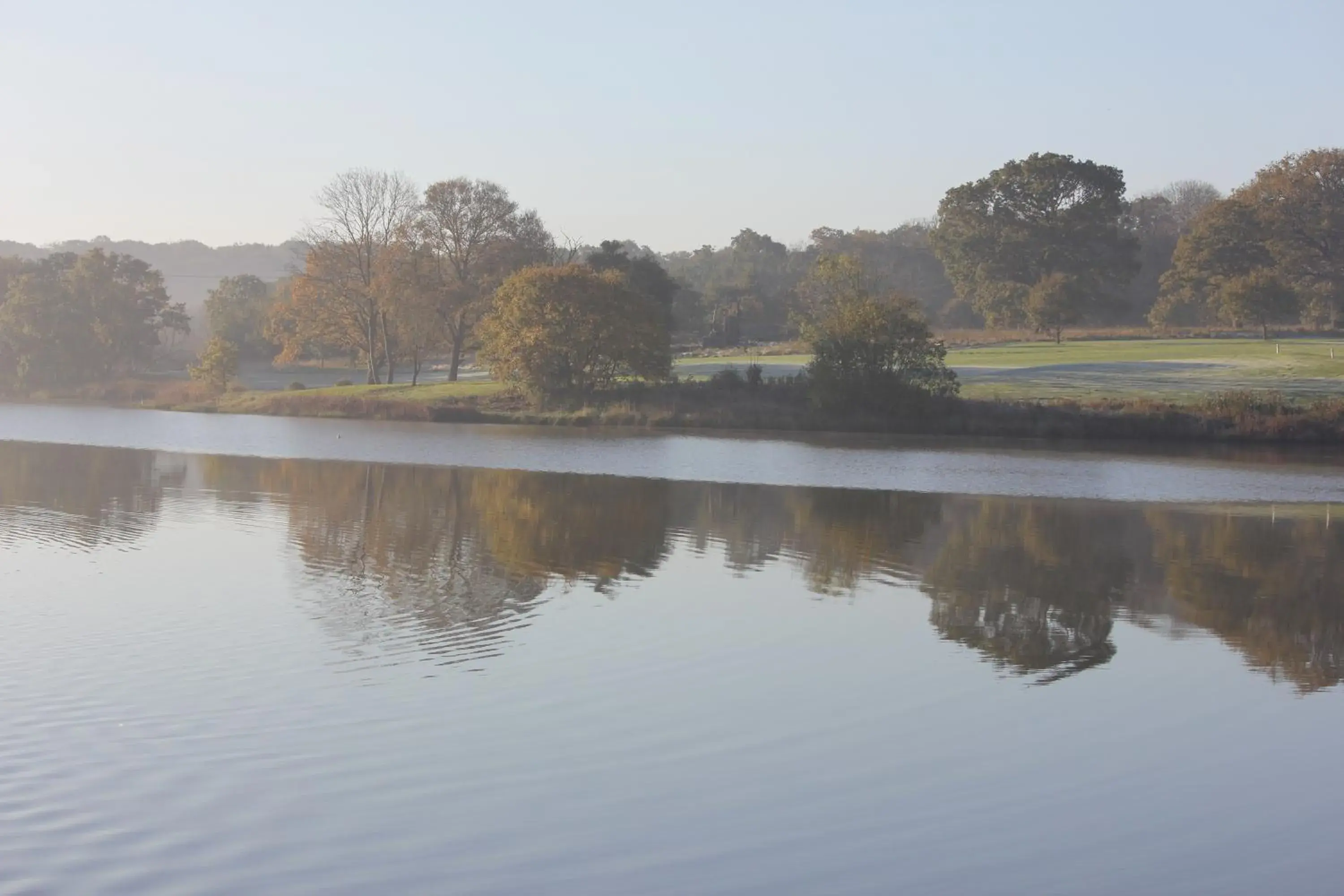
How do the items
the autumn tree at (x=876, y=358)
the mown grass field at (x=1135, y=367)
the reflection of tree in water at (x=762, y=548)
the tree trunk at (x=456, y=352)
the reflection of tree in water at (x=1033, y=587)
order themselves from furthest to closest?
1. the tree trunk at (x=456, y=352)
2. the mown grass field at (x=1135, y=367)
3. the autumn tree at (x=876, y=358)
4. the reflection of tree in water at (x=762, y=548)
5. the reflection of tree in water at (x=1033, y=587)

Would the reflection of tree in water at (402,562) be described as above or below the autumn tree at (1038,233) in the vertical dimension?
below

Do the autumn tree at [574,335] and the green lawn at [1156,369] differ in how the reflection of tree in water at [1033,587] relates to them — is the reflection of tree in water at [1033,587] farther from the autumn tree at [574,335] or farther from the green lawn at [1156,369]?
the autumn tree at [574,335]

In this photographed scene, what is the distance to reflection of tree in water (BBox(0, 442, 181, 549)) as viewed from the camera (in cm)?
2088

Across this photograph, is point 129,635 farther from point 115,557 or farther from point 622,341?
point 622,341

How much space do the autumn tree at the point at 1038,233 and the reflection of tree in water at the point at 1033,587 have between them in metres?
63.8

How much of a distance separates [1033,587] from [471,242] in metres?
57.1

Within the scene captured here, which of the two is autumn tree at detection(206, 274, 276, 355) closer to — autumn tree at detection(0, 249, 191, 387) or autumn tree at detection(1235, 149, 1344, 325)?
autumn tree at detection(0, 249, 191, 387)

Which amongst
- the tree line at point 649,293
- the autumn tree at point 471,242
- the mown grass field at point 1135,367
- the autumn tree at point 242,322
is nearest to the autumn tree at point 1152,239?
the tree line at point 649,293

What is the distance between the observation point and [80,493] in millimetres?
27062

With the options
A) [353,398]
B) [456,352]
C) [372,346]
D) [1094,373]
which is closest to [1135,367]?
[1094,373]

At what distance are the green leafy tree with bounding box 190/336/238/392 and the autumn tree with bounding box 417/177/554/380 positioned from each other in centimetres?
1154

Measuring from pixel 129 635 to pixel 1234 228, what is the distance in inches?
3148

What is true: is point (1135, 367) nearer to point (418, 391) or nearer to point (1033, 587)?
point (418, 391)

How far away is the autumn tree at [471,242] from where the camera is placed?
232 ft
